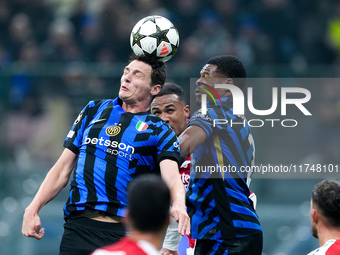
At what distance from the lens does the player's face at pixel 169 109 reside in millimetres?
6398

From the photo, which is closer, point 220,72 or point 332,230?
point 332,230

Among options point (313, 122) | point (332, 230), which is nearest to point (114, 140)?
point (332, 230)

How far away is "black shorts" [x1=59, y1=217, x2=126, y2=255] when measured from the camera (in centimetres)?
491

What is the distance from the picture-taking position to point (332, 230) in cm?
446

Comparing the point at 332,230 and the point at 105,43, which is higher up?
the point at 105,43

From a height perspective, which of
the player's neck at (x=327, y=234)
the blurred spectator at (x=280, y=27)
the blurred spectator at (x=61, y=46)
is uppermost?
the blurred spectator at (x=280, y=27)

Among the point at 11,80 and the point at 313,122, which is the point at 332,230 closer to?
the point at 313,122

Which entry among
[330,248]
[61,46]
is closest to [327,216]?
[330,248]

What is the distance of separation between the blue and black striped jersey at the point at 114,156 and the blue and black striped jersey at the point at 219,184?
1.73 ft

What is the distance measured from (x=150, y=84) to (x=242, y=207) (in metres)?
1.31

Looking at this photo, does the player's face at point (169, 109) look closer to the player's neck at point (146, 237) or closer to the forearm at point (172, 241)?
the forearm at point (172, 241)

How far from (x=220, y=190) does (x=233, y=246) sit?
1.58ft

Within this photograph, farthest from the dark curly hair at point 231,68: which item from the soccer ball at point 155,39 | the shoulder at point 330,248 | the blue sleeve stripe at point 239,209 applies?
the shoulder at point 330,248

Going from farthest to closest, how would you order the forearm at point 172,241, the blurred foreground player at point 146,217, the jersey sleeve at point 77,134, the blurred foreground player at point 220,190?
the forearm at point 172,241
the blurred foreground player at point 220,190
the jersey sleeve at point 77,134
the blurred foreground player at point 146,217
